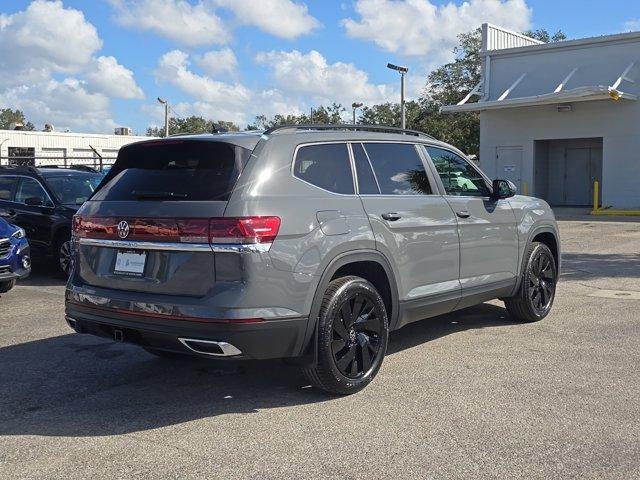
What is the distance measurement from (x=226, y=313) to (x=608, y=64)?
26.1 m

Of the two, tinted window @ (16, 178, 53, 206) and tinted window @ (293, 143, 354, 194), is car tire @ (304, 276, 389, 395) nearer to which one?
tinted window @ (293, 143, 354, 194)

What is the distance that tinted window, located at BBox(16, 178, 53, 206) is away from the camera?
11016 millimetres

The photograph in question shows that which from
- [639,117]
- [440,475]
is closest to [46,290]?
[440,475]

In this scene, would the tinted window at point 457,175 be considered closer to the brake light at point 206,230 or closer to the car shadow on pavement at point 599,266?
the brake light at point 206,230

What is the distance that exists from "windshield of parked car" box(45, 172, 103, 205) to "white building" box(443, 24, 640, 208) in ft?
59.9

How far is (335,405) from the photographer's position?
485 centimetres

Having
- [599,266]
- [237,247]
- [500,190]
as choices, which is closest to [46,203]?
[500,190]

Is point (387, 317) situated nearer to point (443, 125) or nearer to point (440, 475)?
point (440, 475)

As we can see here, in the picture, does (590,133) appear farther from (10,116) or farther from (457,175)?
(10,116)

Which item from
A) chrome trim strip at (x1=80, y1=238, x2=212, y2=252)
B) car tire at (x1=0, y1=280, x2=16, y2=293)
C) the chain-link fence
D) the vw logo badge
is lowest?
car tire at (x1=0, y1=280, x2=16, y2=293)

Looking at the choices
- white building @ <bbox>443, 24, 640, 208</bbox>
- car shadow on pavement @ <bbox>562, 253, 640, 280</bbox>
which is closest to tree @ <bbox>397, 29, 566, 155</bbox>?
white building @ <bbox>443, 24, 640, 208</bbox>

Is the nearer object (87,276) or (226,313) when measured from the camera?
(226,313)

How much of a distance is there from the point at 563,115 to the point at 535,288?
73.1 ft

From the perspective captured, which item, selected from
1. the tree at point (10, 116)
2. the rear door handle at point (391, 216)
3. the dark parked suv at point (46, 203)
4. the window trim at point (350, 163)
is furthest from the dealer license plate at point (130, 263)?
the tree at point (10, 116)
